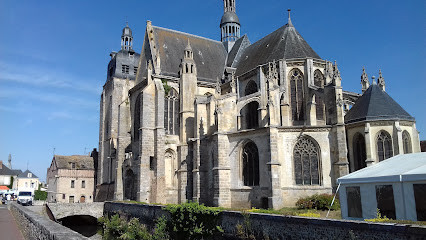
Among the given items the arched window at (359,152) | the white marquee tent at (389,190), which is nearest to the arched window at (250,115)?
the arched window at (359,152)

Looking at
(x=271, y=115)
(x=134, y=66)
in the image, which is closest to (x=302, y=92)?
(x=271, y=115)

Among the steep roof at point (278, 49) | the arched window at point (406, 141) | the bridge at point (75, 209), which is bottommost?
the bridge at point (75, 209)

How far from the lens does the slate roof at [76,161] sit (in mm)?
46750

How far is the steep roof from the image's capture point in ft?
101

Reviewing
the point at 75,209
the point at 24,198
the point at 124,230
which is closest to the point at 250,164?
the point at 124,230

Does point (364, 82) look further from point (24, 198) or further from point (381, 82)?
point (24, 198)

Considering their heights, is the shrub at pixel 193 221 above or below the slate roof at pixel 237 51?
below

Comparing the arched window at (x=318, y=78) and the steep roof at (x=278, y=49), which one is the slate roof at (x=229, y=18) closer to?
the steep roof at (x=278, y=49)

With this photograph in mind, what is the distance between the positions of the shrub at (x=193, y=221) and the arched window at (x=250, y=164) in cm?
768

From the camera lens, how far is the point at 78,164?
4725 centimetres

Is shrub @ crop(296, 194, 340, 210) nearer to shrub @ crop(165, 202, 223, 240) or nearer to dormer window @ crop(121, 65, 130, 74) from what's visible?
shrub @ crop(165, 202, 223, 240)

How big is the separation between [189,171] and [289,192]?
9.99 m

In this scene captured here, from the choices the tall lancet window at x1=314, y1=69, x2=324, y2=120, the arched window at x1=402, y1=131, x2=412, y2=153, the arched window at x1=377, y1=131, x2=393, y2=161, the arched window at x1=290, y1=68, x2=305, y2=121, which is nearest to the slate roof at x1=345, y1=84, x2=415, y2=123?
the arched window at x1=402, y1=131, x2=412, y2=153

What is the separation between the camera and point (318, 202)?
21406 mm
